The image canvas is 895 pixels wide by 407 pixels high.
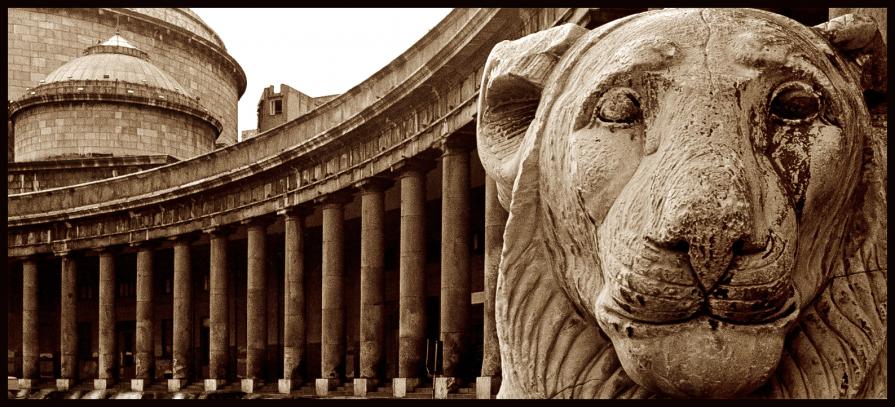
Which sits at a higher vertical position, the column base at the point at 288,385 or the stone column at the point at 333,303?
the stone column at the point at 333,303

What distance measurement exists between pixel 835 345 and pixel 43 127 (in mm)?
58136

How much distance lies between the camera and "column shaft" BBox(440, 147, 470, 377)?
87.4ft

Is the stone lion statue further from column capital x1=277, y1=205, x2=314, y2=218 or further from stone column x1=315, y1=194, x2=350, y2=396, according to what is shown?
column capital x1=277, y1=205, x2=314, y2=218

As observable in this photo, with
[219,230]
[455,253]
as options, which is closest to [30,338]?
[219,230]

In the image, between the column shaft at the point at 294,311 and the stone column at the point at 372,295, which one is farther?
the column shaft at the point at 294,311

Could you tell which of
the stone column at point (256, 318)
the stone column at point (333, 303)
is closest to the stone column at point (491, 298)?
the stone column at point (333, 303)

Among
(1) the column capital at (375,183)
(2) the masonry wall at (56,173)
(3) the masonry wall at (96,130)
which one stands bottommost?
(1) the column capital at (375,183)

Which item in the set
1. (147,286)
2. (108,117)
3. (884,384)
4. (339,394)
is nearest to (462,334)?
(339,394)

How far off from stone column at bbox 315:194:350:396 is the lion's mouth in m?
29.8

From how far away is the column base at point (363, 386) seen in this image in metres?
30.0

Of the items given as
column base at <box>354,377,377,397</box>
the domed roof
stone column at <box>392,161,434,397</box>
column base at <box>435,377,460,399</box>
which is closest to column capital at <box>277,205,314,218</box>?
stone column at <box>392,161,434,397</box>

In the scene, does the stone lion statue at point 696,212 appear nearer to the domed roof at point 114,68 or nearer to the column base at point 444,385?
the column base at point 444,385

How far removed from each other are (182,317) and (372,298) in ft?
42.0

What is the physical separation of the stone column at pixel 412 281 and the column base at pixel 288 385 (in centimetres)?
640
